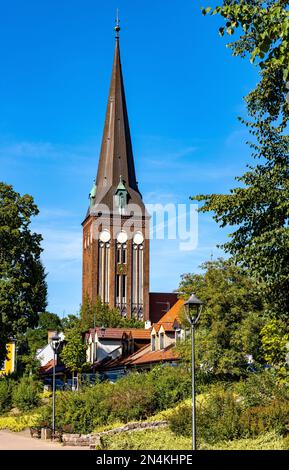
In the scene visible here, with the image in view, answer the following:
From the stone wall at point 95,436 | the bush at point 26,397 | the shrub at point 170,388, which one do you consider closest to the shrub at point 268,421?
the stone wall at point 95,436

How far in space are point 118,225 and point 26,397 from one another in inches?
2680

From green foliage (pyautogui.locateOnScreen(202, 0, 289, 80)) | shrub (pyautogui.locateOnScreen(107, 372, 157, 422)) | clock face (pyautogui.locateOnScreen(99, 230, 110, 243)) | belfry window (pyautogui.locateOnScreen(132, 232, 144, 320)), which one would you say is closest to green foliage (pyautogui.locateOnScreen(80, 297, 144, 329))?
belfry window (pyautogui.locateOnScreen(132, 232, 144, 320))

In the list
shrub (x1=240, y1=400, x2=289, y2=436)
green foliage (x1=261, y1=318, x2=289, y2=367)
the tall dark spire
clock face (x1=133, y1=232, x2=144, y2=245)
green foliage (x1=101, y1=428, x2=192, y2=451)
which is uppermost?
the tall dark spire

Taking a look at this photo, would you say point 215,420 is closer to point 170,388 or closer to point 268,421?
point 268,421

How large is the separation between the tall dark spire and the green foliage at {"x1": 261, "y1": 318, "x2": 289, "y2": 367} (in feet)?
242

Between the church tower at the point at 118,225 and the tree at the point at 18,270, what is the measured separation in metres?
56.1

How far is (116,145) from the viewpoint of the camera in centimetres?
10344

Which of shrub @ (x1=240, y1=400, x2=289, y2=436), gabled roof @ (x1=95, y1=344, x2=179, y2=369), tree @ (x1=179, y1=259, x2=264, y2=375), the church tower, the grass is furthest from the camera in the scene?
the church tower

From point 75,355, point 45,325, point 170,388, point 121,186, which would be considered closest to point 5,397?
point 170,388

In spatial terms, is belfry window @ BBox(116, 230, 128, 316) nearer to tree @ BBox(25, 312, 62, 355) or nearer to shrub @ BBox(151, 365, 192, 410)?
tree @ BBox(25, 312, 62, 355)

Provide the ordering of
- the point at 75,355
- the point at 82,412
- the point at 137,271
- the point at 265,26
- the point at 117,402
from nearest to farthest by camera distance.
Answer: the point at 265,26 < the point at 82,412 < the point at 117,402 < the point at 75,355 < the point at 137,271

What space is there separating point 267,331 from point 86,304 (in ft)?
210

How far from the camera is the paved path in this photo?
2356 cm
